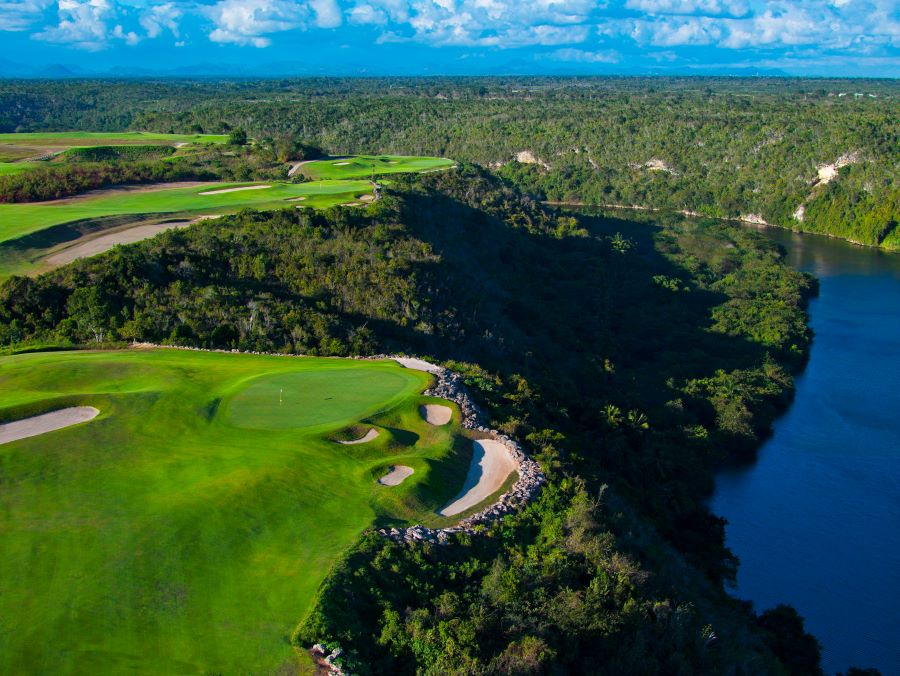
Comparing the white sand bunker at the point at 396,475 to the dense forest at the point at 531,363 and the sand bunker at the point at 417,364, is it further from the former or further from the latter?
the sand bunker at the point at 417,364

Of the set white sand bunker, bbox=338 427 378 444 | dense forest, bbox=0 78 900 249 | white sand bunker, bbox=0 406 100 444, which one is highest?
white sand bunker, bbox=0 406 100 444

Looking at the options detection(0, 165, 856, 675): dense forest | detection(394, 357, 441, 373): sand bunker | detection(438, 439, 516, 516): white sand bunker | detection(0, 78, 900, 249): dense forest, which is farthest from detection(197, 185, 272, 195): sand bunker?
detection(0, 78, 900, 249): dense forest

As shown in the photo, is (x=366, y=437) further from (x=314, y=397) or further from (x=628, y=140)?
(x=628, y=140)

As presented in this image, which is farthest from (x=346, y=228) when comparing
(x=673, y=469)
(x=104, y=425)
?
(x=104, y=425)

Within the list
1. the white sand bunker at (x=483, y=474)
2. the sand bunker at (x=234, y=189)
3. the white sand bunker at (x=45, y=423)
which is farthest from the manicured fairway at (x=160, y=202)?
the white sand bunker at (x=483, y=474)

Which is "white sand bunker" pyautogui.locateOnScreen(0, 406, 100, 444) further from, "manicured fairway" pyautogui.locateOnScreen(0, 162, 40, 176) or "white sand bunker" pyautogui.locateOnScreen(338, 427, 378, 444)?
"manicured fairway" pyautogui.locateOnScreen(0, 162, 40, 176)
